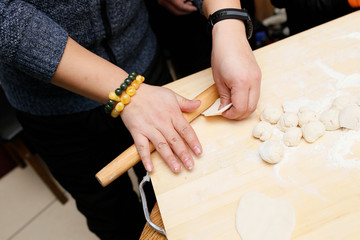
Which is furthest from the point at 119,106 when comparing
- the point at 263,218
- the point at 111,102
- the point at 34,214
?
the point at 34,214

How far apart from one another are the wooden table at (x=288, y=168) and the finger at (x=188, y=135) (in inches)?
1.1

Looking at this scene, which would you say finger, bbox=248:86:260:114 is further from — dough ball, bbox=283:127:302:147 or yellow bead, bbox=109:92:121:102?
yellow bead, bbox=109:92:121:102

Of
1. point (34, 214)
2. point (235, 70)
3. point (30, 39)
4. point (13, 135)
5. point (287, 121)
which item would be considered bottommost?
point (34, 214)

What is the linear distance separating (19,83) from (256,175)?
0.59 meters

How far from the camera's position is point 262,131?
613 mm

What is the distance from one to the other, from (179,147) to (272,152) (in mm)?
187

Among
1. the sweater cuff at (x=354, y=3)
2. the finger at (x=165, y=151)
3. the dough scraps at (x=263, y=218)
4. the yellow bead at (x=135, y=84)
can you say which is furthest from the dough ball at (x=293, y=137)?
the sweater cuff at (x=354, y=3)

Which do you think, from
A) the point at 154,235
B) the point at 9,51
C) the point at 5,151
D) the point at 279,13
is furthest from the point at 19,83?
the point at 279,13

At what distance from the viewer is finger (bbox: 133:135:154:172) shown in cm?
60

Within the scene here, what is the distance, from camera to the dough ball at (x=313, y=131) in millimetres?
580

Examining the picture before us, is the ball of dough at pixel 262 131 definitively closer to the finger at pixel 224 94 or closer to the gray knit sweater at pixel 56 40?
the finger at pixel 224 94

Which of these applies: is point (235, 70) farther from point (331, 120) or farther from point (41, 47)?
point (41, 47)

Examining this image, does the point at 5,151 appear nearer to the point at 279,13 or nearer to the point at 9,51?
the point at 9,51

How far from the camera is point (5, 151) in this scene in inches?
68.2
